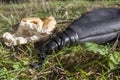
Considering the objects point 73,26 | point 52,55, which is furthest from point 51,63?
point 73,26

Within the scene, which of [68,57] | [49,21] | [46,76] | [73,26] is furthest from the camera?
[49,21]

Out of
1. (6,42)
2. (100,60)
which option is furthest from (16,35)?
(100,60)

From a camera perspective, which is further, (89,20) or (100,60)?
(89,20)

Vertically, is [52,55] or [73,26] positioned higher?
[73,26]

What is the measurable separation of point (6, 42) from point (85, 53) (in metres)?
0.71

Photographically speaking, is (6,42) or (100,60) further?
(6,42)

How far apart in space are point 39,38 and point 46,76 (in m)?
0.53

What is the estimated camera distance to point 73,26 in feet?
7.27

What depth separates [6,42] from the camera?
242cm

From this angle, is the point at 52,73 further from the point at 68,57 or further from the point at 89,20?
the point at 89,20

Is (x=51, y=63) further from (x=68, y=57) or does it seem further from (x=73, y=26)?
(x=73, y=26)

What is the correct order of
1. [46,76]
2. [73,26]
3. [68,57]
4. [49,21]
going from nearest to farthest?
[46,76]
[68,57]
[73,26]
[49,21]

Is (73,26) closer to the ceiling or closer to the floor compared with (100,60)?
closer to the ceiling

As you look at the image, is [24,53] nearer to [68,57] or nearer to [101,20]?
[68,57]
